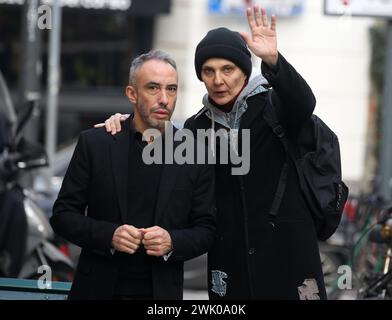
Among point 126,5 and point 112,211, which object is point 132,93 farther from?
point 126,5

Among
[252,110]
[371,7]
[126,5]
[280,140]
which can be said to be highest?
[126,5]

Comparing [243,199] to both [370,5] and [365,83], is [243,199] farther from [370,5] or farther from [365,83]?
[365,83]

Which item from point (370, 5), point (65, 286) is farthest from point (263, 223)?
point (370, 5)

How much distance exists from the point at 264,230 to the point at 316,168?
1.01 ft

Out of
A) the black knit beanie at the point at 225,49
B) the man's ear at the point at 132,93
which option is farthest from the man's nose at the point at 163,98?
the black knit beanie at the point at 225,49

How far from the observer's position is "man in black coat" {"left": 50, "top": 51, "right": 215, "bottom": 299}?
11.9ft

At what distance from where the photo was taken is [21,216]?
6.91m

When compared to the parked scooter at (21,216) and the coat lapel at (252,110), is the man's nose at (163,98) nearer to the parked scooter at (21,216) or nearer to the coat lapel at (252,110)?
the coat lapel at (252,110)

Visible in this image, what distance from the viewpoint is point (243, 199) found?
387cm

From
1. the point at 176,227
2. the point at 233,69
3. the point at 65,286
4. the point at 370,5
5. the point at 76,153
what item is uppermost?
the point at 370,5

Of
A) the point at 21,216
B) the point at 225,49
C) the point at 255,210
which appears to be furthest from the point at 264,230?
the point at 21,216

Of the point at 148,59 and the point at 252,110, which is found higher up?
the point at 148,59

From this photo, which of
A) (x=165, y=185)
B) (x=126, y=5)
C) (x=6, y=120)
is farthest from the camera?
(x=126, y=5)

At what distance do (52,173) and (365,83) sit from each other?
32.8ft
